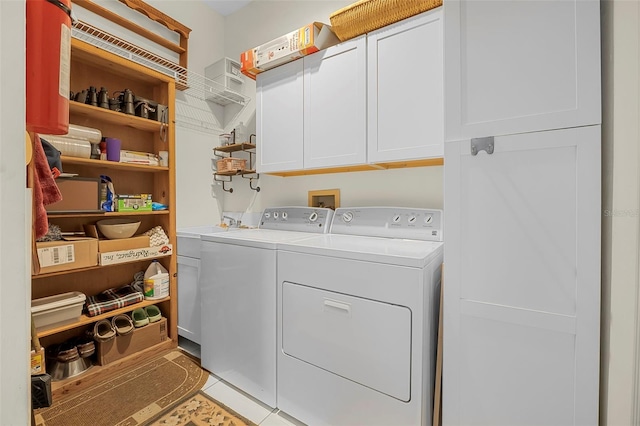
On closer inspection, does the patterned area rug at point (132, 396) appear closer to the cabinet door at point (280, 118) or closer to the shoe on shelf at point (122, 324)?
the shoe on shelf at point (122, 324)

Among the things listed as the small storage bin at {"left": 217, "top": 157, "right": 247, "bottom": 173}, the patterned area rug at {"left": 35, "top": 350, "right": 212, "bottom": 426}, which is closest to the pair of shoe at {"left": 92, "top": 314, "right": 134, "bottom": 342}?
the patterned area rug at {"left": 35, "top": 350, "right": 212, "bottom": 426}

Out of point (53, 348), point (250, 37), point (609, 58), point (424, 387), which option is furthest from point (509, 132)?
point (53, 348)

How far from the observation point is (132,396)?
168 centimetres

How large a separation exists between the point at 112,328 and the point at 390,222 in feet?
6.65

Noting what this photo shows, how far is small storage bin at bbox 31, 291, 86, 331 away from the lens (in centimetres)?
160

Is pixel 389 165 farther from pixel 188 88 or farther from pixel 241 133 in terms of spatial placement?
pixel 188 88

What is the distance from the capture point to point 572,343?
920 millimetres

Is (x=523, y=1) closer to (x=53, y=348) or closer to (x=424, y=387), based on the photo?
(x=424, y=387)

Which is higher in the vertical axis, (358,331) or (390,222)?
(390,222)

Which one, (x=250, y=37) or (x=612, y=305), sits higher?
(x=250, y=37)

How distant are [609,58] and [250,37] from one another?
2.70 meters

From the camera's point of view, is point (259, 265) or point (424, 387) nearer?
point (424, 387)

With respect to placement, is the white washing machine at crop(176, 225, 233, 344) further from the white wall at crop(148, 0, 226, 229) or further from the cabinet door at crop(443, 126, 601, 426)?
the cabinet door at crop(443, 126, 601, 426)

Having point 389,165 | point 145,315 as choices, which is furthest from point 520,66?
point 145,315
